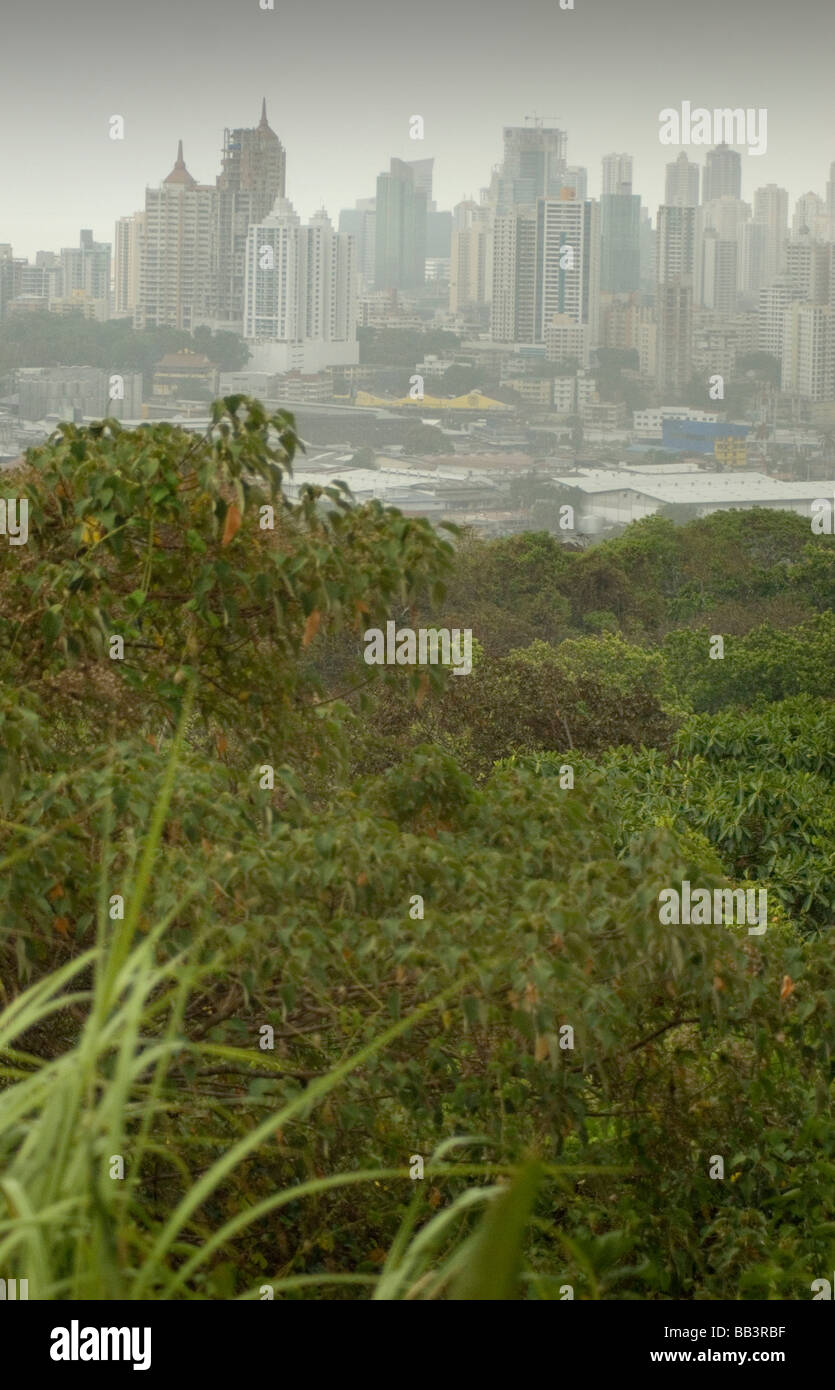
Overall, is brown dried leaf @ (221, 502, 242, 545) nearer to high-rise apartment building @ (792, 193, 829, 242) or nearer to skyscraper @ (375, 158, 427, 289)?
skyscraper @ (375, 158, 427, 289)

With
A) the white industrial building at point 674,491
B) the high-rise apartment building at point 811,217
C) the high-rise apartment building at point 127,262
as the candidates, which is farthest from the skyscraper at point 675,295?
the high-rise apartment building at point 127,262

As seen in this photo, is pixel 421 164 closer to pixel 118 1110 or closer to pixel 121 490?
pixel 121 490

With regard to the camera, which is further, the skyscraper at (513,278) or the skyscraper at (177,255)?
the skyscraper at (513,278)

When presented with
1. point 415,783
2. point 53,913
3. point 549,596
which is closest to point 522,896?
point 415,783

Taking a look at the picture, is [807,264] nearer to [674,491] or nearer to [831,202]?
[831,202]

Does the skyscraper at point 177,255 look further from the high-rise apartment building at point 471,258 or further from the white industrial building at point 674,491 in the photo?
the white industrial building at point 674,491

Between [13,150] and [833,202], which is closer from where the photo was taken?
[13,150]

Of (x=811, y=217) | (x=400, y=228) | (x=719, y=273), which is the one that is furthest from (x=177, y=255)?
(x=811, y=217)

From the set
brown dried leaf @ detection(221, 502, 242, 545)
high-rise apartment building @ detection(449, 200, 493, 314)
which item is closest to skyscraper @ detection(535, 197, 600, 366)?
high-rise apartment building @ detection(449, 200, 493, 314)
